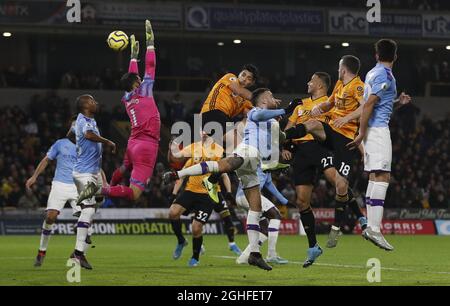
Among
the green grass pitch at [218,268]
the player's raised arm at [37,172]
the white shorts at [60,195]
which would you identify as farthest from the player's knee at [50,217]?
the player's raised arm at [37,172]

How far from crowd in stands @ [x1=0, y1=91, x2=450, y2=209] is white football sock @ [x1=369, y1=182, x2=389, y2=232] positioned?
19.1 meters

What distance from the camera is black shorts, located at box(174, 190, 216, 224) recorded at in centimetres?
1777

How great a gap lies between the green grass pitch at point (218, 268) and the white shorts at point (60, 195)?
1.07 m

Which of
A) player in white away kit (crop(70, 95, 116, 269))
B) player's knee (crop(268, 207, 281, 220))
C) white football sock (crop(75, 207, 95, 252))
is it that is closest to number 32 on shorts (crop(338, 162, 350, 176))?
player's knee (crop(268, 207, 281, 220))

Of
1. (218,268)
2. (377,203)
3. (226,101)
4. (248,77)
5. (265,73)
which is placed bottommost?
(218,268)

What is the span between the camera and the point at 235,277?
1381 cm

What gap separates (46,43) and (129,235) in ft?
47.5

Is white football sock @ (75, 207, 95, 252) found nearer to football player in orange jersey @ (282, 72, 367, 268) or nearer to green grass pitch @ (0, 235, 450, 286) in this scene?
green grass pitch @ (0, 235, 450, 286)

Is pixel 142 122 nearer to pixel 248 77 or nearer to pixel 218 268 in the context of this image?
pixel 248 77

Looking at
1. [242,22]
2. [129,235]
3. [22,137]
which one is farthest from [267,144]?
[242,22]

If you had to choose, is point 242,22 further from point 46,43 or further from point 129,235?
point 129,235

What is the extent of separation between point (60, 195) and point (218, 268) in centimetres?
378

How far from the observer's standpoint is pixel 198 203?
18.1 metres

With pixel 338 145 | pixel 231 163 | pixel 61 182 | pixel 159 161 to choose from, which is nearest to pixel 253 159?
pixel 231 163
